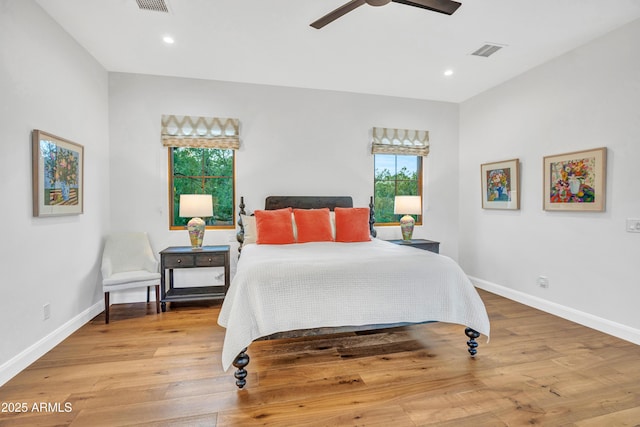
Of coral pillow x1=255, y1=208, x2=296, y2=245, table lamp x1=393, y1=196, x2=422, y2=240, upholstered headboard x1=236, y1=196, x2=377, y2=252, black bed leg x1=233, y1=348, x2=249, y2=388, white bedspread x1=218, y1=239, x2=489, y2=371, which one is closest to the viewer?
black bed leg x1=233, y1=348, x2=249, y2=388

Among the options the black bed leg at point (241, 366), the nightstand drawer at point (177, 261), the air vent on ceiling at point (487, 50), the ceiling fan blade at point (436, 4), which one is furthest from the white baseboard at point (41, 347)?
the air vent on ceiling at point (487, 50)

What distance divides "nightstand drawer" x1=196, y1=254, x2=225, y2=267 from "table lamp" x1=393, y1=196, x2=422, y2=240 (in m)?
2.50

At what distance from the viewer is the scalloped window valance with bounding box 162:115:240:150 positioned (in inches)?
158

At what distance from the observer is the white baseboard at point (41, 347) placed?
2170 mm

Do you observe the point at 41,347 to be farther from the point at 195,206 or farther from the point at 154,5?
the point at 154,5

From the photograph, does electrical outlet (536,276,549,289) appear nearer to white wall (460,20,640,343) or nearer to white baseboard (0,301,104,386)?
white wall (460,20,640,343)

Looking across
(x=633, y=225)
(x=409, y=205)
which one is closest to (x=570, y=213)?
(x=633, y=225)

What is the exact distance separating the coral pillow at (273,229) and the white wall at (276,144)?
707mm

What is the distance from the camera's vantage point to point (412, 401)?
77.0 inches

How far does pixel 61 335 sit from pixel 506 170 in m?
5.28

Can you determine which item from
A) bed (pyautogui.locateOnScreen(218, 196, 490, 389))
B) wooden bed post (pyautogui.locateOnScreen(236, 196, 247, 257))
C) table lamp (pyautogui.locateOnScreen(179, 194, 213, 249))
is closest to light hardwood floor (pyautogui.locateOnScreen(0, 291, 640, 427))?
bed (pyautogui.locateOnScreen(218, 196, 490, 389))

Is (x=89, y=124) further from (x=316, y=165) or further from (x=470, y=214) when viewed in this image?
(x=470, y=214)

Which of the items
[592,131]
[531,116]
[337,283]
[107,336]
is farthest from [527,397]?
[107,336]

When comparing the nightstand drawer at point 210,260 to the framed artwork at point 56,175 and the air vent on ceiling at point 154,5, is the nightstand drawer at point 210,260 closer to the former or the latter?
the framed artwork at point 56,175
